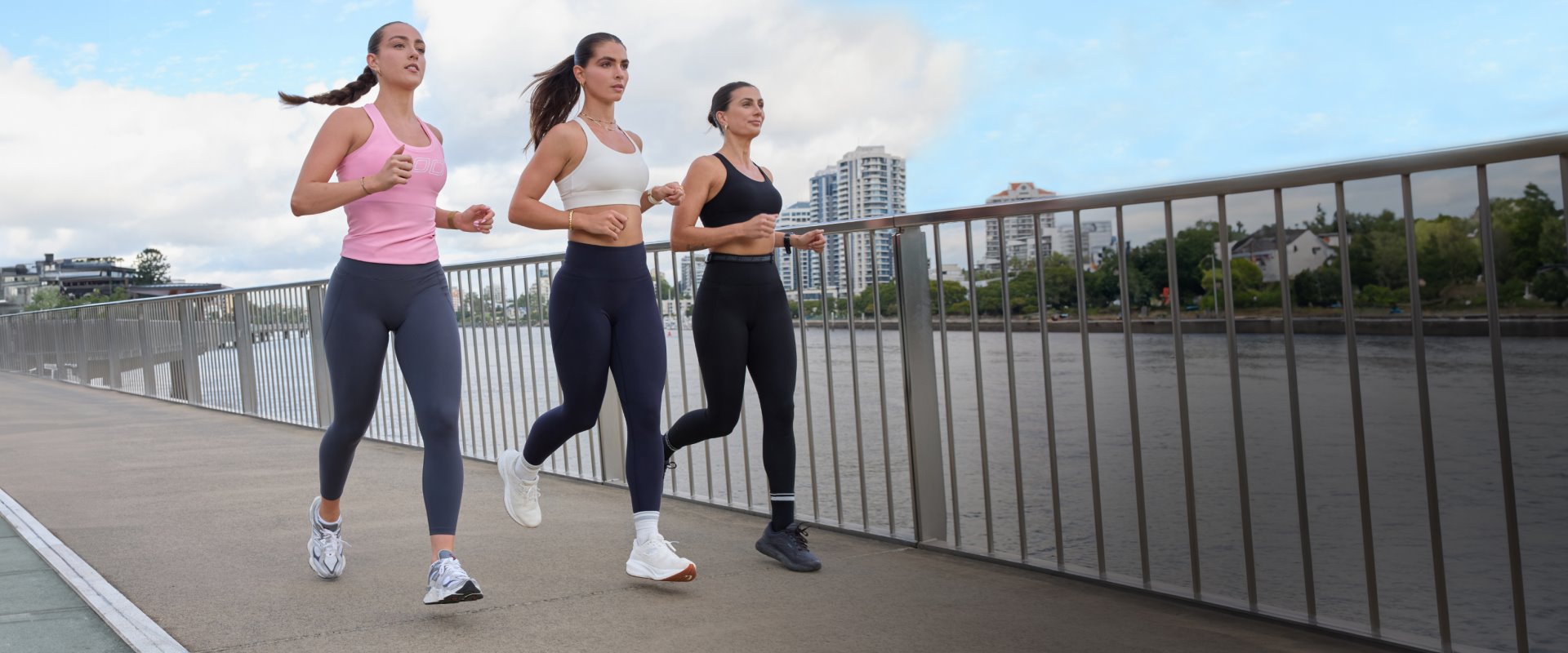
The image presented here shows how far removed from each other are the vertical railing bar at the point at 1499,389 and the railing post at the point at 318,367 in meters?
7.79

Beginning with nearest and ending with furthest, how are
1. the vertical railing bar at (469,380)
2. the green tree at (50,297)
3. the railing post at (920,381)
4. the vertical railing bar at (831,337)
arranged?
the railing post at (920,381) → the vertical railing bar at (831,337) → the vertical railing bar at (469,380) → the green tree at (50,297)

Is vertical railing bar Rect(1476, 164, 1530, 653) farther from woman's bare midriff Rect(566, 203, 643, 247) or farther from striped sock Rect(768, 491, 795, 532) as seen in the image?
woman's bare midriff Rect(566, 203, 643, 247)

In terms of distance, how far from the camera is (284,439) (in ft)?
26.6

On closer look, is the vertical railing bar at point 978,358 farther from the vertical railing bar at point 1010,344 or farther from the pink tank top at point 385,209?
the pink tank top at point 385,209

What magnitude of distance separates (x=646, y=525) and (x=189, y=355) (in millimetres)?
9539

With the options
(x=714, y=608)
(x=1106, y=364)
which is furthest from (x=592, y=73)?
(x=1106, y=364)

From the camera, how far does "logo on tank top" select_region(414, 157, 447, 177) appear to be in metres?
3.50

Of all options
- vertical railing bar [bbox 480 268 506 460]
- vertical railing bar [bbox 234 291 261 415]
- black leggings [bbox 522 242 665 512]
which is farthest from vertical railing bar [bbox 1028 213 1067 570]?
vertical railing bar [bbox 234 291 261 415]

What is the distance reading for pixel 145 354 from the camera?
12766 mm

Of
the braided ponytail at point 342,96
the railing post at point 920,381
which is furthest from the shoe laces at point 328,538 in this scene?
the railing post at point 920,381

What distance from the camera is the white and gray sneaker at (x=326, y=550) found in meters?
3.73

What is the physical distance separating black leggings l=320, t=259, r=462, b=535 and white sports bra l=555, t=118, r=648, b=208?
1.59 ft

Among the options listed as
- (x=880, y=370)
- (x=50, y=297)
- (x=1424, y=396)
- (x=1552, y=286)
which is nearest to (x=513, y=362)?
(x=880, y=370)

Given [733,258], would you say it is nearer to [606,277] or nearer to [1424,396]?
[606,277]
